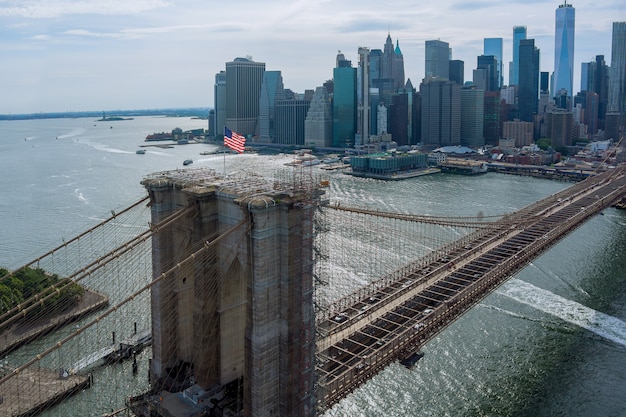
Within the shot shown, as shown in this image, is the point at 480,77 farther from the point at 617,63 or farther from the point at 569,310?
the point at 569,310

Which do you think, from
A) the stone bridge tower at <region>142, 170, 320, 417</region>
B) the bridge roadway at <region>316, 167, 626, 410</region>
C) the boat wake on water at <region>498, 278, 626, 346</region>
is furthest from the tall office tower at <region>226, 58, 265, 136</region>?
the stone bridge tower at <region>142, 170, 320, 417</region>

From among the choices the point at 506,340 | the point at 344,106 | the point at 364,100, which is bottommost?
the point at 506,340

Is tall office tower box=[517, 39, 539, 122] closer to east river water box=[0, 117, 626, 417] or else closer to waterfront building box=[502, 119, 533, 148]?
waterfront building box=[502, 119, 533, 148]

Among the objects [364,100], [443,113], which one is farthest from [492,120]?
[364,100]

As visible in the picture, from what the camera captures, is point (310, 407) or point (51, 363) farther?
point (51, 363)

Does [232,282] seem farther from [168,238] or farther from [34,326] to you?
[34,326]

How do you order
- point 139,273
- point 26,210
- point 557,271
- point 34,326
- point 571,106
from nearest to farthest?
point 34,326
point 139,273
point 557,271
point 26,210
point 571,106

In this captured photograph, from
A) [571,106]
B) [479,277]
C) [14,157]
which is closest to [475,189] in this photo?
[479,277]
